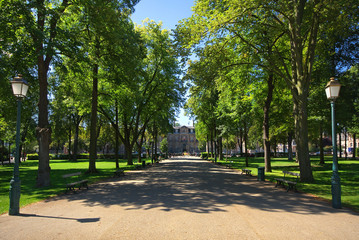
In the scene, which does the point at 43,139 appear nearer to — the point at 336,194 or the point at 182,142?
the point at 336,194

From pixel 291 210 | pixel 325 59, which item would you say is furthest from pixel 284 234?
pixel 325 59

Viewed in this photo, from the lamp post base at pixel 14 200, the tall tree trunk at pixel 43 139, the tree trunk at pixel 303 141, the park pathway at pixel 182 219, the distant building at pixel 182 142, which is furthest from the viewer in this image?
the distant building at pixel 182 142

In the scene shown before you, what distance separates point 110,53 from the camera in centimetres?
1520

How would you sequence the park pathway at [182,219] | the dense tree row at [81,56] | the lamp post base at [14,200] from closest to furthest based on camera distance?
1. the park pathway at [182,219]
2. the lamp post base at [14,200]
3. the dense tree row at [81,56]

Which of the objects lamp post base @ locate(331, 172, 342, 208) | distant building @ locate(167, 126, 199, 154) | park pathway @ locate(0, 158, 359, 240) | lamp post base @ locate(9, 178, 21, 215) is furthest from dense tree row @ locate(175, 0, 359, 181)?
A: distant building @ locate(167, 126, 199, 154)

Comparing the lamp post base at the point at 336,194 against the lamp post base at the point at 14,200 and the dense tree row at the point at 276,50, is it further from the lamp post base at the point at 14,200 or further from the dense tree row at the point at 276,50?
the lamp post base at the point at 14,200

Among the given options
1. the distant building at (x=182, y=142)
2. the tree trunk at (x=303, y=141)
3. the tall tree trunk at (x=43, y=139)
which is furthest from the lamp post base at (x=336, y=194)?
the distant building at (x=182, y=142)

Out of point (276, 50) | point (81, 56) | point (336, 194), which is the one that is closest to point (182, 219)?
point (336, 194)

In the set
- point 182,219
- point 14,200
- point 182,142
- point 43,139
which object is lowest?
point 182,142

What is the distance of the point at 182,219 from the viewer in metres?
6.04

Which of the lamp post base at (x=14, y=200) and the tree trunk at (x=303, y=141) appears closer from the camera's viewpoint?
the lamp post base at (x=14, y=200)

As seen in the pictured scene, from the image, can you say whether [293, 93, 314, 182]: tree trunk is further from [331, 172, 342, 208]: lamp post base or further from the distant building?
the distant building

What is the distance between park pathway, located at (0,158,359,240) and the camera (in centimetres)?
508

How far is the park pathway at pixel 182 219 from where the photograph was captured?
508cm
